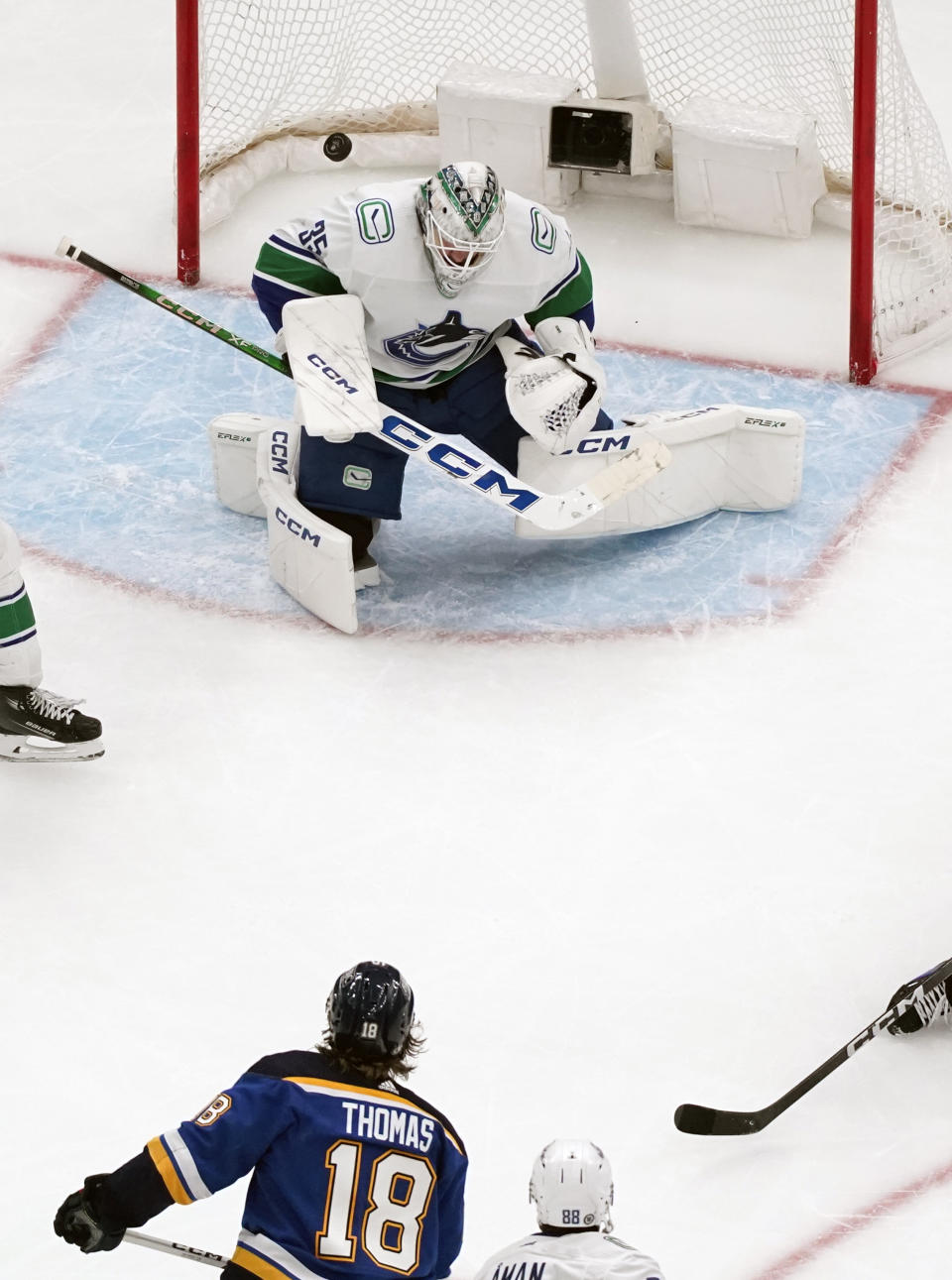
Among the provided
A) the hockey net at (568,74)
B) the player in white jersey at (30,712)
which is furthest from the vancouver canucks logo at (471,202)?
the hockey net at (568,74)

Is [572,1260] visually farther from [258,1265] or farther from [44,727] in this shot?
[44,727]

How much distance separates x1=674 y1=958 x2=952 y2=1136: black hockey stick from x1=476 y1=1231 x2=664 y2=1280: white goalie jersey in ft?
2.18

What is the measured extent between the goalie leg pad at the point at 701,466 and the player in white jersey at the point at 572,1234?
6.71 feet

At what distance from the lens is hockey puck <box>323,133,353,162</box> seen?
20.0ft

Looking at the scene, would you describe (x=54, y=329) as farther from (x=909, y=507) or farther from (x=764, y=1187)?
(x=764, y=1187)

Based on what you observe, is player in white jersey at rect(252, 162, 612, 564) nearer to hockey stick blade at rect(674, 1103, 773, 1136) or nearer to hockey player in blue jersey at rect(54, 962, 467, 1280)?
hockey stick blade at rect(674, 1103, 773, 1136)

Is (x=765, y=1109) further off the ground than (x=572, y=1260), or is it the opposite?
(x=572, y=1260)

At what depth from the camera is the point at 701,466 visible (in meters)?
4.71

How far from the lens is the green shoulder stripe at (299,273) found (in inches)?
174

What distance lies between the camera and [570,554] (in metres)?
4.69

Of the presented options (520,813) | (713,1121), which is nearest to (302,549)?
(520,813)

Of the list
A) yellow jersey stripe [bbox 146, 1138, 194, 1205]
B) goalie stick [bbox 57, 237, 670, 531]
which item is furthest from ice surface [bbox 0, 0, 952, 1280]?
yellow jersey stripe [bbox 146, 1138, 194, 1205]

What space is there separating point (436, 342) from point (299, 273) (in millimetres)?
288

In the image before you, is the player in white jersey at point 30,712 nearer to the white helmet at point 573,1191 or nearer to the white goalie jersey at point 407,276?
the white goalie jersey at point 407,276
